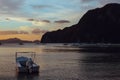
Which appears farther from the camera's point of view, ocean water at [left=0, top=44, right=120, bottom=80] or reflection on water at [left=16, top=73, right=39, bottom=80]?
ocean water at [left=0, top=44, right=120, bottom=80]

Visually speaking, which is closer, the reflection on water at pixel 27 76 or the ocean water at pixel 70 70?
the reflection on water at pixel 27 76

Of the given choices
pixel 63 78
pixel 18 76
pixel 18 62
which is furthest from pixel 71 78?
pixel 18 62

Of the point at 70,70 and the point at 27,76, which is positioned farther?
the point at 70,70

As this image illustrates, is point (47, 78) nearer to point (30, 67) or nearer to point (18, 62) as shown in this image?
point (30, 67)

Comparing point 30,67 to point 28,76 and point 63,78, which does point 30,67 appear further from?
point 63,78

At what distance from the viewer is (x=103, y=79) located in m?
39.8

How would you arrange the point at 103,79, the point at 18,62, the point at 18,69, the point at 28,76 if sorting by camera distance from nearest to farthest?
the point at 103,79
the point at 28,76
the point at 18,69
the point at 18,62

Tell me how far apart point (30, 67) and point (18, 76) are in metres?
2.95

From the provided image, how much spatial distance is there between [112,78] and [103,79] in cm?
137

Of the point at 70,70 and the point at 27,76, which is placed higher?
the point at 70,70

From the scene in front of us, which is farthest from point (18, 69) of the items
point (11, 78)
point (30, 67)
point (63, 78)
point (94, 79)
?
point (94, 79)

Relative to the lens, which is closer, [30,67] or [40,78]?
[40,78]

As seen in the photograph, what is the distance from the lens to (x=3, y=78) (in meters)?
41.2

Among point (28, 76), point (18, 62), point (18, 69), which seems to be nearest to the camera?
point (28, 76)
